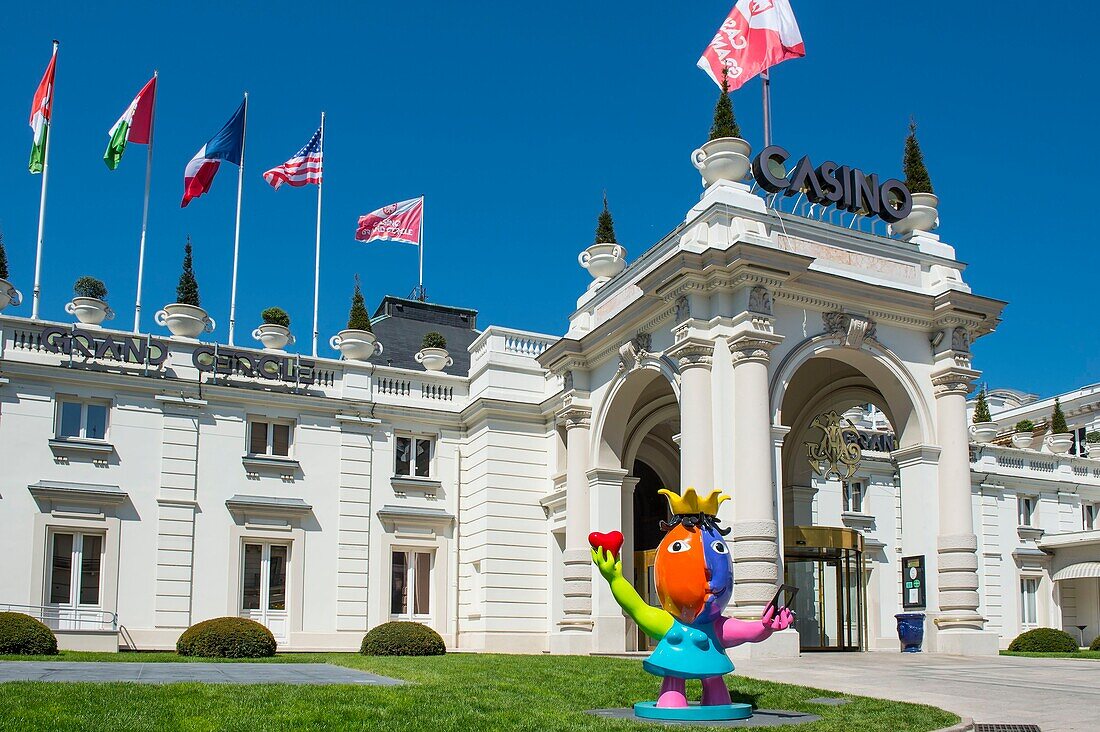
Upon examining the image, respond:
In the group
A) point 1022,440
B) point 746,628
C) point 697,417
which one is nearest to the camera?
point 746,628

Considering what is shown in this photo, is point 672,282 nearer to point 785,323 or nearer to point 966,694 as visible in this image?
point 785,323

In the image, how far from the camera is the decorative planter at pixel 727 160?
2486 cm

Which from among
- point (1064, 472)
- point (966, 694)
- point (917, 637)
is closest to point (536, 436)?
point (917, 637)

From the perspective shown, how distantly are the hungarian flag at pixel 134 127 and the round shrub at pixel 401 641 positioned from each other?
674 inches

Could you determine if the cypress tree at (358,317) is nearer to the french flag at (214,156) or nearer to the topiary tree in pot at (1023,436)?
the french flag at (214,156)

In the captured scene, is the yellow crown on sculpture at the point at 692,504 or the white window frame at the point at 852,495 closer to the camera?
the yellow crown on sculpture at the point at 692,504

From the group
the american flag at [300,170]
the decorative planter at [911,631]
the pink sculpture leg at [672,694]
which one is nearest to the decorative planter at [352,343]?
the american flag at [300,170]

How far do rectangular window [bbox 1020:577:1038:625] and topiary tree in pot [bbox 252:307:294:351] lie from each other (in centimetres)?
2958

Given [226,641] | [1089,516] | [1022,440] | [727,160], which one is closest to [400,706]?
[226,641]

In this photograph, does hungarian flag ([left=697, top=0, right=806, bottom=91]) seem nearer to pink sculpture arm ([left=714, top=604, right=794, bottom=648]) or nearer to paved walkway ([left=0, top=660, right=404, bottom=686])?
paved walkway ([left=0, top=660, right=404, bottom=686])

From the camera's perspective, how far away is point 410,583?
3161 cm

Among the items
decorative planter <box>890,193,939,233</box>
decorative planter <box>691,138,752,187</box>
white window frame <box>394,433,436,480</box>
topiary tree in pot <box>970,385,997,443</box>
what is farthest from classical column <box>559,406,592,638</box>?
topiary tree in pot <box>970,385,997,443</box>

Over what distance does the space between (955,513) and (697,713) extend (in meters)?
15.0

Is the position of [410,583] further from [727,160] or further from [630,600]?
[630,600]
